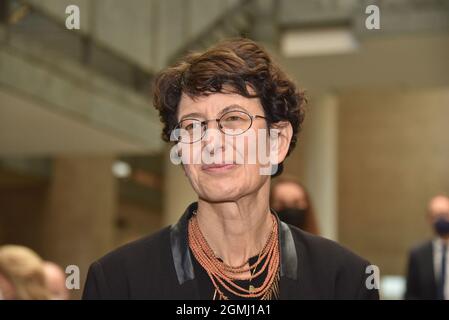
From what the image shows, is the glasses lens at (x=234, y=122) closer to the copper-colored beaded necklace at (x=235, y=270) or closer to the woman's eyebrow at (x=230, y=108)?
the woman's eyebrow at (x=230, y=108)

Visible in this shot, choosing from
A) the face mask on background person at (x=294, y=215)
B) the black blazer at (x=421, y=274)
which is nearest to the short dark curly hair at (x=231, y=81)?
the face mask on background person at (x=294, y=215)

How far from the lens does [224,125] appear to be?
5.23 feet

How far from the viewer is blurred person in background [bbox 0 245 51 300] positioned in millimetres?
3967

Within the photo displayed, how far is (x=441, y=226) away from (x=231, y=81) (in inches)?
154

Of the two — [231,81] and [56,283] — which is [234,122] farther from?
[56,283]

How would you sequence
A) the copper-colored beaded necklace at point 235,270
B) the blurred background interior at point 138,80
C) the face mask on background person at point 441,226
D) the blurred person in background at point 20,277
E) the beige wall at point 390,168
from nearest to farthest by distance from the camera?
1. the copper-colored beaded necklace at point 235,270
2. the blurred person in background at point 20,277
3. the face mask on background person at point 441,226
4. the blurred background interior at point 138,80
5. the beige wall at point 390,168

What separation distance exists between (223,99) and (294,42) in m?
8.47

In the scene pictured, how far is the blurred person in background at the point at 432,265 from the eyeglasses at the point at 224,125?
3863 mm

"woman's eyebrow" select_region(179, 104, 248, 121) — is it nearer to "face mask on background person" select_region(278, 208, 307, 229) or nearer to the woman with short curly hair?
the woman with short curly hair

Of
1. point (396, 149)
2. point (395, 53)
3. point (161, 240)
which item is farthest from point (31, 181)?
point (161, 240)

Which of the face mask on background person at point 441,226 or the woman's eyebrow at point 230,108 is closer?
the woman's eyebrow at point 230,108

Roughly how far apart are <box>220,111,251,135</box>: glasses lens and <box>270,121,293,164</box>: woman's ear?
0.11m

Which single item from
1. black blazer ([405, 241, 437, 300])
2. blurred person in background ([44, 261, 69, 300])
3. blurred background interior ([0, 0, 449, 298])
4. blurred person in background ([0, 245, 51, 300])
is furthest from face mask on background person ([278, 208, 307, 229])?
black blazer ([405, 241, 437, 300])

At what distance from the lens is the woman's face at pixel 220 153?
1.59 meters
